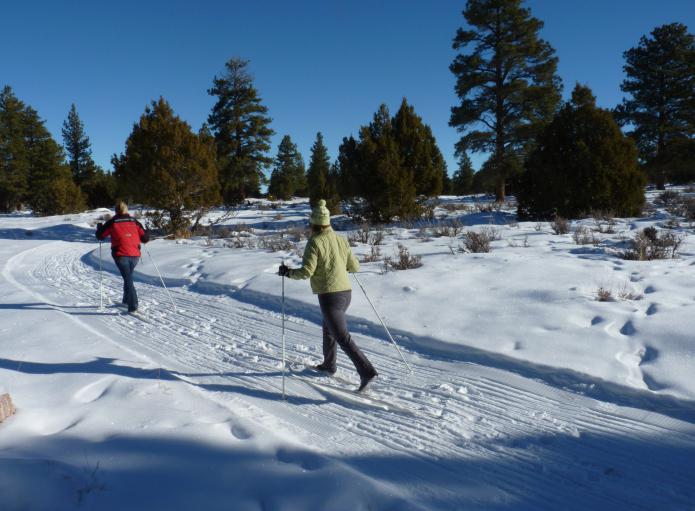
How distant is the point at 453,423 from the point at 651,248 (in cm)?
664

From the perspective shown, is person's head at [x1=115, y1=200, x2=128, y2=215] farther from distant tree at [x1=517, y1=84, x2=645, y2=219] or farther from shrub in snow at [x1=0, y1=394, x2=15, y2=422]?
distant tree at [x1=517, y1=84, x2=645, y2=219]

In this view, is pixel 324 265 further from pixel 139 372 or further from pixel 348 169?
pixel 348 169

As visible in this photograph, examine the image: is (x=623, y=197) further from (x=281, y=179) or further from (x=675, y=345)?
(x=281, y=179)

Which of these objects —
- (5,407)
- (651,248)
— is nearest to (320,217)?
(5,407)

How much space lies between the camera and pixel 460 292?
259 inches

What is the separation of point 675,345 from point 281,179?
46652 mm

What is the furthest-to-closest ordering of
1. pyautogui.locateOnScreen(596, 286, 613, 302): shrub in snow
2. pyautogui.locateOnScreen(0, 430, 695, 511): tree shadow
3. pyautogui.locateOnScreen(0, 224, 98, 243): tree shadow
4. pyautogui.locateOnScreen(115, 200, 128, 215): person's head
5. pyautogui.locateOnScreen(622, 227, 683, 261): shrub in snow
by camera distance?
pyautogui.locateOnScreen(0, 224, 98, 243): tree shadow → pyautogui.locateOnScreen(622, 227, 683, 261): shrub in snow → pyautogui.locateOnScreen(115, 200, 128, 215): person's head → pyautogui.locateOnScreen(596, 286, 613, 302): shrub in snow → pyautogui.locateOnScreen(0, 430, 695, 511): tree shadow

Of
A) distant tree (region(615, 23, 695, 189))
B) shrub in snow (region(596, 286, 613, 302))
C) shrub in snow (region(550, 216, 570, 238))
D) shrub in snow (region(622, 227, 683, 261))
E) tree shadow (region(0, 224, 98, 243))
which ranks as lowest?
tree shadow (region(0, 224, 98, 243))

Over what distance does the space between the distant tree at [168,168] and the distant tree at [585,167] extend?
12.4m

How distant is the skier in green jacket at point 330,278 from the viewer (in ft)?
13.4

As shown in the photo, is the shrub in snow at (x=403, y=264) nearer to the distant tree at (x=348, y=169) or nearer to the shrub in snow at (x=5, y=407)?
the shrub in snow at (x=5, y=407)

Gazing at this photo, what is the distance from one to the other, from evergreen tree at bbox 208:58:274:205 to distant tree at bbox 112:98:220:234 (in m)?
15.1

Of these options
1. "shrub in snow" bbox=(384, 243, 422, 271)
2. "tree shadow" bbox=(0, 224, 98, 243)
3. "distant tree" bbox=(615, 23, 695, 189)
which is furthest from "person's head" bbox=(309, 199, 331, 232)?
"distant tree" bbox=(615, 23, 695, 189)

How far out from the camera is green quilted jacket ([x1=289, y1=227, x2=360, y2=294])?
409 centimetres
